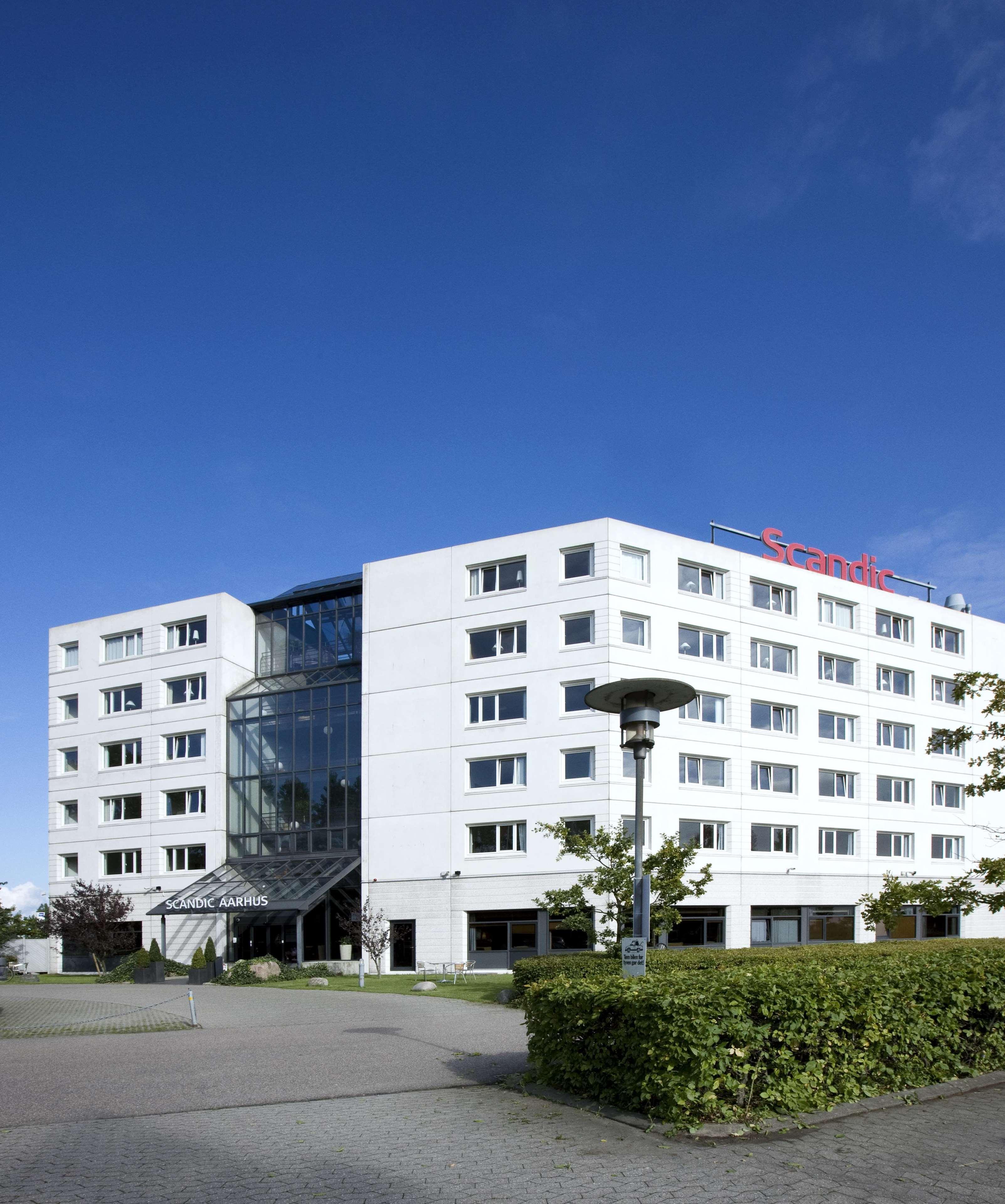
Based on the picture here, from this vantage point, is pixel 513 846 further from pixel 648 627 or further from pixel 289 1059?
pixel 289 1059

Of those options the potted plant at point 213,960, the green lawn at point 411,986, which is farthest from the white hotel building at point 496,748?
the green lawn at point 411,986

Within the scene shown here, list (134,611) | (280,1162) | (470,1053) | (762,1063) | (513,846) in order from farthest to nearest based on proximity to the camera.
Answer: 1. (134,611)
2. (513,846)
3. (470,1053)
4. (762,1063)
5. (280,1162)

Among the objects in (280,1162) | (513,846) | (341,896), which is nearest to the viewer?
(280,1162)

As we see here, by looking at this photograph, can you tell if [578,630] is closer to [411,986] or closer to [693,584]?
[693,584]

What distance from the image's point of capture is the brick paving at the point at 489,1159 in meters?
7.79

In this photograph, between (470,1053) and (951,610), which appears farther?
(951,610)

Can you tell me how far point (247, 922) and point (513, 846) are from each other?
13092 mm

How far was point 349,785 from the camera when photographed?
156ft

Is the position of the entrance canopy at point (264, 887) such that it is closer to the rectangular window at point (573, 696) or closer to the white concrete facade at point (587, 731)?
the white concrete facade at point (587, 731)

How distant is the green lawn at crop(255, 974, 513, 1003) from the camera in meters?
29.9

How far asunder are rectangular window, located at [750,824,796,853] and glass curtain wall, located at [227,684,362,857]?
53.7 ft

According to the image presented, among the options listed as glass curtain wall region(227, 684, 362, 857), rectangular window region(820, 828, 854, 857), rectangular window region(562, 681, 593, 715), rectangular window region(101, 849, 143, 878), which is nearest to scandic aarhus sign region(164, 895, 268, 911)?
glass curtain wall region(227, 684, 362, 857)

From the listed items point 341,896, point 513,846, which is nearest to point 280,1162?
point 513,846

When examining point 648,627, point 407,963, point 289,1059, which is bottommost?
point 407,963
